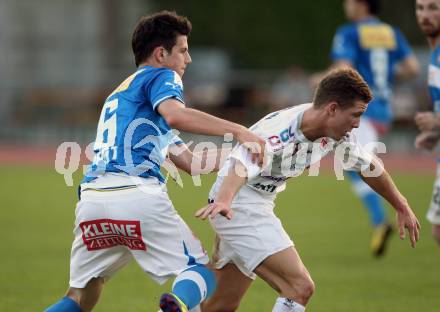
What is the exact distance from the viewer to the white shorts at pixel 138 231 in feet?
17.2

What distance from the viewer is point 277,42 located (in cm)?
3164

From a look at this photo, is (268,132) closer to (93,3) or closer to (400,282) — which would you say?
(400,282)

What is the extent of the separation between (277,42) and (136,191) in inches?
1052

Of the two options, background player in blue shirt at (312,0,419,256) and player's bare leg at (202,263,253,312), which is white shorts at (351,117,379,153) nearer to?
background player in blue shirt at (312,0,419,256)

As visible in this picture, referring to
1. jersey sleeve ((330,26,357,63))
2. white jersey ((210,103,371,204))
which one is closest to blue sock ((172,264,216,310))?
white jersey ((210,103,371,204))

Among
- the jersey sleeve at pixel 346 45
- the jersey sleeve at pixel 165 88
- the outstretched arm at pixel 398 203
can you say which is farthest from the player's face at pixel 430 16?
the jersey sleeve at pixel 346 45

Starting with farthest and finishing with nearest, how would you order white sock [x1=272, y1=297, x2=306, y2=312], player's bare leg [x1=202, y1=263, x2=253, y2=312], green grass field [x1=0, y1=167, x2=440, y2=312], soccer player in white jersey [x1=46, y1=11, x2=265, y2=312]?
green grass field [x1=0, y1=167, x2=440, y2=312], player's bare leg [x1=202, y1=263, x2=253, y2=312], white sock [x1=272, y1=297, x2=306, y2=312], soccer player in white jersey [x1=46, y1=11, x2=265, y2=312]

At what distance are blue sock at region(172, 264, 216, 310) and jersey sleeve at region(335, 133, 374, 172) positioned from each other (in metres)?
1.15

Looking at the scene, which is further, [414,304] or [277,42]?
[277,42]

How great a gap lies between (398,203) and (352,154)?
1.40 ft

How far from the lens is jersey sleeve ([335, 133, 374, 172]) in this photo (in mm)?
5785

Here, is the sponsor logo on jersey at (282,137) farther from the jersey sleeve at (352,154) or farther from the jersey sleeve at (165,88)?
the jersey sleeve at (165,88)

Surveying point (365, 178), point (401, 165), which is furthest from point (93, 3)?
point (365, 178)

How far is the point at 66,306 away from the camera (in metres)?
5.48
